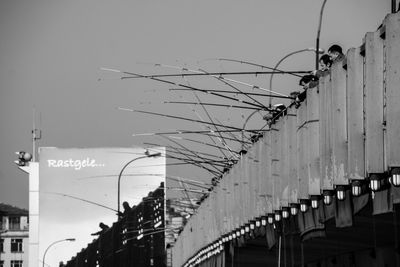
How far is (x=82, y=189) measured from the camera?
122 m

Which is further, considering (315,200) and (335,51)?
(315,200)

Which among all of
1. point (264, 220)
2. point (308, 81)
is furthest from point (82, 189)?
point (308, 81)

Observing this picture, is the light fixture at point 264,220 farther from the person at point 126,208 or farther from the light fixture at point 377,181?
the person at point 126,208

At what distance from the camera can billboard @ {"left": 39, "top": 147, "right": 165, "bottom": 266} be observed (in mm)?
119250

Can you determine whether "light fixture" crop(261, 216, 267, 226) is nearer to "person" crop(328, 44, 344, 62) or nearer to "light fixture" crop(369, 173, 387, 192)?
"person" crop(328, 44, 344, 62)

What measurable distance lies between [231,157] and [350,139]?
20.4 metres

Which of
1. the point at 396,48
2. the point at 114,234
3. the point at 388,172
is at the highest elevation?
the point at 114,234

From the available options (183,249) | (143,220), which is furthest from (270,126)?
(143,220)

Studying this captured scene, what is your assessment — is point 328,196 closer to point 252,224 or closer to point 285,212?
point 285,212

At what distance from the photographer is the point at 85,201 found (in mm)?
118562

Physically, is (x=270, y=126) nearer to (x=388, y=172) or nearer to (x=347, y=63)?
(x=347, y=63)

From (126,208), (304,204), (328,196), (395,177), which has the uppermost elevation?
(126,208)

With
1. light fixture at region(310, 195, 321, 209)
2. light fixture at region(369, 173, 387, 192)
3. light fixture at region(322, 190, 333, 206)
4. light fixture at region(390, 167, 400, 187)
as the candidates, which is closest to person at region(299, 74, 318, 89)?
light fixture at region(310, 195, 321, 209)

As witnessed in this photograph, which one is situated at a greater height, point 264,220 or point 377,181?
point 264,220
